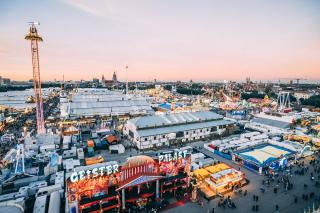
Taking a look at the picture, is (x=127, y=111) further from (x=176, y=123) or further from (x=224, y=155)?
(x=224, y=155)

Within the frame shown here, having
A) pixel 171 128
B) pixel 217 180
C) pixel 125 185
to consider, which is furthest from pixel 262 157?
pixel 125 185

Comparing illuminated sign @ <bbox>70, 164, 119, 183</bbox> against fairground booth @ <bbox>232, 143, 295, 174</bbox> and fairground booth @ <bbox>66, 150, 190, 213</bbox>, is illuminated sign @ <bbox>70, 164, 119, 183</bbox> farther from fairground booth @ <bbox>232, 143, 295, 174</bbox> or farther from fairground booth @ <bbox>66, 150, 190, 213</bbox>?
fairground booth @ <bbox>232, 143, 295, 174</bbox>

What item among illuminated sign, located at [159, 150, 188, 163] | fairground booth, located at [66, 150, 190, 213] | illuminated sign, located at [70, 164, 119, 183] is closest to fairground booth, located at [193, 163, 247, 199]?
fairground booth, located at [66, 150, 190, 213]

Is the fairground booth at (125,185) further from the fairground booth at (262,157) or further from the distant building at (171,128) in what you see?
the distant building at (171,128)

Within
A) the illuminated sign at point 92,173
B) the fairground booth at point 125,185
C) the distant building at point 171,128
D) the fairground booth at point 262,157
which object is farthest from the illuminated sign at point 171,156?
the distant building at point 171,128

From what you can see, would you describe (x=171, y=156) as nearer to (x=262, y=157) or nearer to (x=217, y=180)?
(x=217, y=180)

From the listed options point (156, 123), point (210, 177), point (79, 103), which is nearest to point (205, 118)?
point (156, 123)

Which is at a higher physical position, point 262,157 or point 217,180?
point 262,157
